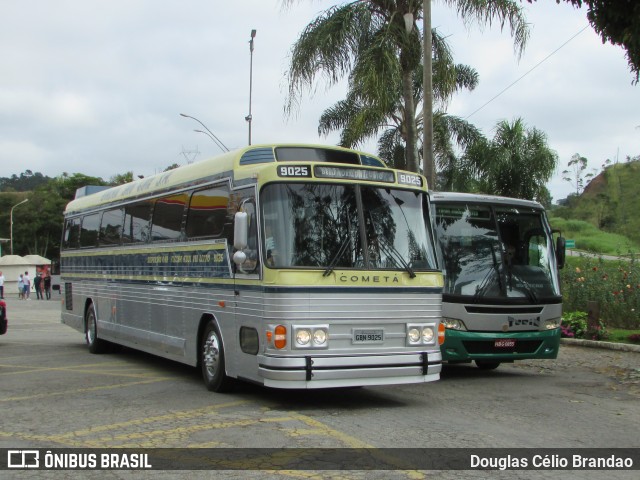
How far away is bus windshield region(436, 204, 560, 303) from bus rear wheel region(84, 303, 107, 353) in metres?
7.42

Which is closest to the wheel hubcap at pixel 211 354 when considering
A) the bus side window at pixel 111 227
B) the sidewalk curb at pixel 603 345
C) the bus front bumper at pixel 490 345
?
the bus front bumper at pixel 490 345

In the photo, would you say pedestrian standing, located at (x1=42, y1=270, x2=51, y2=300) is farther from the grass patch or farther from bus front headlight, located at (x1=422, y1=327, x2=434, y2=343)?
bus front headlight, located at (x1=422, y1=327, x2=434, y2=343)

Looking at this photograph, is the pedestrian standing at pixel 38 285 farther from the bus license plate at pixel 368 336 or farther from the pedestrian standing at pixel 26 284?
the bus license plate at pixel 368 336

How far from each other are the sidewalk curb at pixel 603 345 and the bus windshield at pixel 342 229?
26.2 ft

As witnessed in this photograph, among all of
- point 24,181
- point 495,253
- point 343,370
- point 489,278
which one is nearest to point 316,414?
point 343,370

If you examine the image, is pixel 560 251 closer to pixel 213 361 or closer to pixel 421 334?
pixel 421 334

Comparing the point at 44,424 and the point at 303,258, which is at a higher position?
the point at 303,258

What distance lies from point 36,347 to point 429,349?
1037 cm

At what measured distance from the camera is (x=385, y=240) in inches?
360

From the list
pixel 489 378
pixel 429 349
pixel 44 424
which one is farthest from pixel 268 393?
pixel 489 378

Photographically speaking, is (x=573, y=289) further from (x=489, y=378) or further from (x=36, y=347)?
(x=36, y=347)

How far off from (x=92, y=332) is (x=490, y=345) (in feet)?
27.2

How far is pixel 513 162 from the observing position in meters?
27.8

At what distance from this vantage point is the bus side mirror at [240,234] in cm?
866
